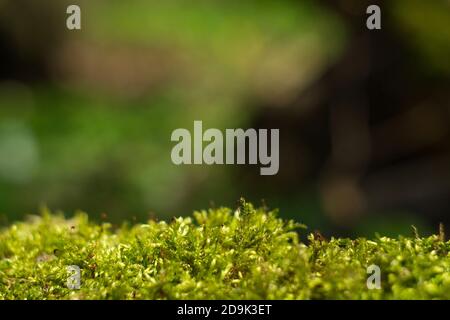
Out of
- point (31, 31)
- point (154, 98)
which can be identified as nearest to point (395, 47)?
point (154, 98)

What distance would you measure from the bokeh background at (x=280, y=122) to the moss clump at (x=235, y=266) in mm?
5801

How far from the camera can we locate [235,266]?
82.9 inches

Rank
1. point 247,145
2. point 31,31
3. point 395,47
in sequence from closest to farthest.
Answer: point 395,47, point 247,145, point 31,31

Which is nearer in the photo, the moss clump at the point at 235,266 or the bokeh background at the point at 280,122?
the moss clump at the point at 235,266

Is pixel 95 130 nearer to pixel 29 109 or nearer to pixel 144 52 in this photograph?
pixel 29 109

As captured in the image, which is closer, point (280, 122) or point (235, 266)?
point (235, 266)

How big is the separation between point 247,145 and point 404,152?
2.01 m

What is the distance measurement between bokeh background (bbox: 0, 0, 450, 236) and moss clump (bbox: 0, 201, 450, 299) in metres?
5.80

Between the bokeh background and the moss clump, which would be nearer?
the moss clump

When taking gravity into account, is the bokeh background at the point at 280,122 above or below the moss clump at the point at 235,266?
above

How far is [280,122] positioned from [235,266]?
6.89m

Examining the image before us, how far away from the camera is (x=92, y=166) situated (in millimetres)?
9039

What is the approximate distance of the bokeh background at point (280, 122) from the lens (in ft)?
27.6

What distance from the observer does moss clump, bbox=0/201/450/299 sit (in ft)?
6.21
